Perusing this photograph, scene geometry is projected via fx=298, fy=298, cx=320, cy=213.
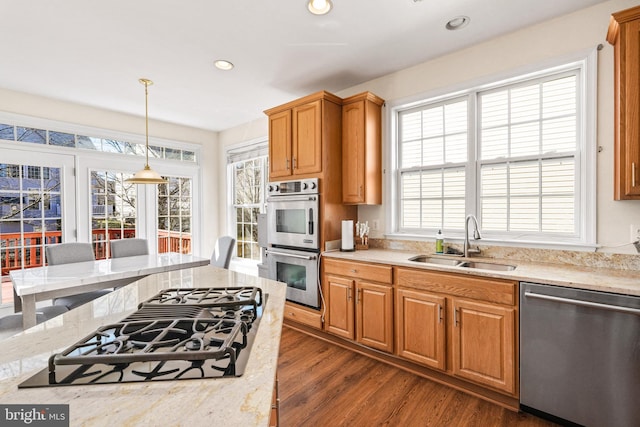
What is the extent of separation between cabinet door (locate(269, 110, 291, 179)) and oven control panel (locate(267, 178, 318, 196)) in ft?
0.41

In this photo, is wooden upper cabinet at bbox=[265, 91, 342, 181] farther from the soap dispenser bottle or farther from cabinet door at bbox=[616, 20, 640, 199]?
cabinet door at bbox=[616, 20, 640, 199]

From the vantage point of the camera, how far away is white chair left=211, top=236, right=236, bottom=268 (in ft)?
10.8

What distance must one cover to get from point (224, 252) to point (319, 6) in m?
2.53

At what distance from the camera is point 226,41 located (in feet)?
8.18

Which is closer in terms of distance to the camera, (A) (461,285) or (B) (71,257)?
(A) (461,285)

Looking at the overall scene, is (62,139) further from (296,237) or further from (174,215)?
(296,237)

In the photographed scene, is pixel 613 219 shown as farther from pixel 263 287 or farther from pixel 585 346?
pixel 263 287

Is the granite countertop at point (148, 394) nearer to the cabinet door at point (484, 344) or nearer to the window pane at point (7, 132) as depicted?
the cabinet door at point (484, 344)

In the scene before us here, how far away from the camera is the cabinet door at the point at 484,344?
6.25ft

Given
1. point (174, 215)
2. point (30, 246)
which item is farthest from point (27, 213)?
point (174, 215)

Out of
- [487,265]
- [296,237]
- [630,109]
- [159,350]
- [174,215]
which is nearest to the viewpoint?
[159,350]

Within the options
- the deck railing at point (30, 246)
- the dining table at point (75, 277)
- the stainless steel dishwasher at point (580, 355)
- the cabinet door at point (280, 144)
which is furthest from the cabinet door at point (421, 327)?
the deck railing at point (30, 246)

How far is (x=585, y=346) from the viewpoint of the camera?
1.66m

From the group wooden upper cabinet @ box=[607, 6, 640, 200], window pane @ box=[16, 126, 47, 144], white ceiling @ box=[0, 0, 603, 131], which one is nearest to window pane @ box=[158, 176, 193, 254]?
window pane @ box=[16, 126, 47, 144]
